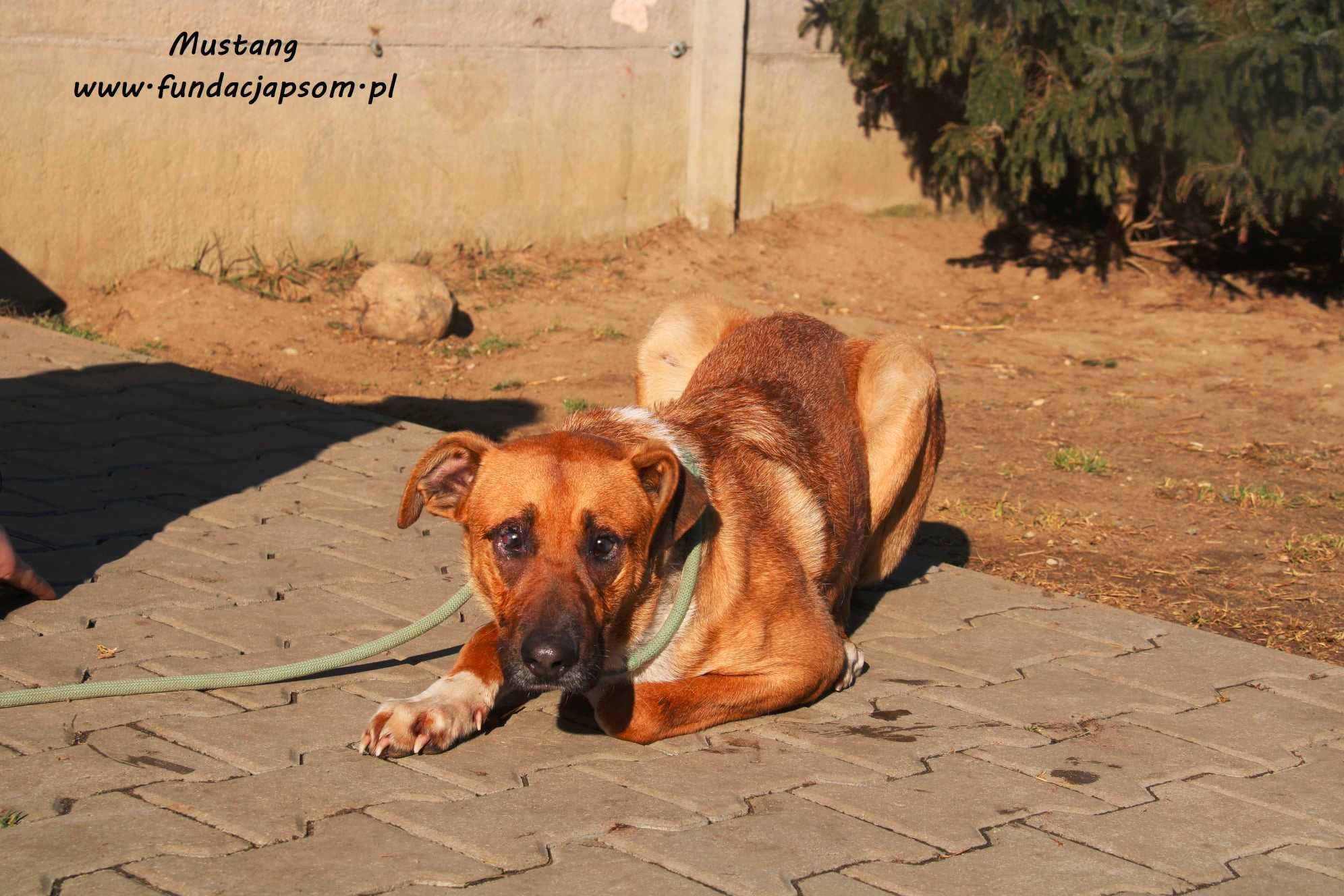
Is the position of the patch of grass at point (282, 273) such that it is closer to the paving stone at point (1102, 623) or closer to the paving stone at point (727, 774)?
the paving stone at point (1102, 623)

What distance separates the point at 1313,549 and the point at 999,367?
178 inches

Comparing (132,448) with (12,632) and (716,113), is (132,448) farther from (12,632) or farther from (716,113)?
(716,113)

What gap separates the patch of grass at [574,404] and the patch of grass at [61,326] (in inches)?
116

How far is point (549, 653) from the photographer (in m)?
3.65

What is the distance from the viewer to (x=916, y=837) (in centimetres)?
359

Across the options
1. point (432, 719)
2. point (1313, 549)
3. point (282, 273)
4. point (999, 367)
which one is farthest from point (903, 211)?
point (432, 719)

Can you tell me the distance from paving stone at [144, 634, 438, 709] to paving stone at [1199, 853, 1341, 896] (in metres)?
2.33

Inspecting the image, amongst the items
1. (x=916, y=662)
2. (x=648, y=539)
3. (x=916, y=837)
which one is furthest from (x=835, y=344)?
(x=916, y=837)

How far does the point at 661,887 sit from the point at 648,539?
1049 millimetres

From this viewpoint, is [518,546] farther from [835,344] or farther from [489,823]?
[835,344]

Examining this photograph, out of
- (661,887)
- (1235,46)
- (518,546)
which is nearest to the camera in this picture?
(661,887)

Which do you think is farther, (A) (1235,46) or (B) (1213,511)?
(A) (1235,46)

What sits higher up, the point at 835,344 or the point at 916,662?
the point at 835,344

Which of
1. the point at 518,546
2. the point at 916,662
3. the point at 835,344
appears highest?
the point at 835,344
